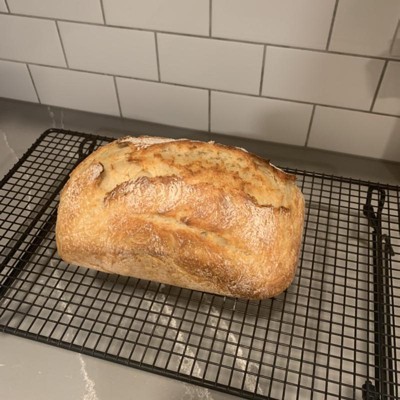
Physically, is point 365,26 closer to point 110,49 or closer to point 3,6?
point 110,49

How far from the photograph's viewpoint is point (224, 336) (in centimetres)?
67

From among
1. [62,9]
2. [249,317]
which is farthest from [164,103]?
[249,317]

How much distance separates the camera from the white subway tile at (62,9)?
2.83 ft

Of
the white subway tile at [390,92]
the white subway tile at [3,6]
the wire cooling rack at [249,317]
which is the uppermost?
the white subway tile at [3,6]

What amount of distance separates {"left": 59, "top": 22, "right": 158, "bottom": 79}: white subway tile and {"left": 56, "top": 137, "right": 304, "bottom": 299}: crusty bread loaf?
0.28m

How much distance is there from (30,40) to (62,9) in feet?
0.44

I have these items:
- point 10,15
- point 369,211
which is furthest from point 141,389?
point 10,15

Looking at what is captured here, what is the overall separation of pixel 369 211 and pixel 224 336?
40cm

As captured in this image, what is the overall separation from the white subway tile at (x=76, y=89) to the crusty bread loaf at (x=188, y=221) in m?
0.33

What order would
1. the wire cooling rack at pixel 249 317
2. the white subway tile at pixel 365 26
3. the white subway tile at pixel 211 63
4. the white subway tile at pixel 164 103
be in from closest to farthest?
1. the wire cooling rack at pixel 249 317
2. the white subway tile at pixel 365 26
3. the white subway tile at pixel 211 63
4. the white subway tile at pixel 164 103

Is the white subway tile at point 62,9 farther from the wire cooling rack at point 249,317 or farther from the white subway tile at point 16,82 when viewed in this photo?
the wire cooling rack at point 249,317

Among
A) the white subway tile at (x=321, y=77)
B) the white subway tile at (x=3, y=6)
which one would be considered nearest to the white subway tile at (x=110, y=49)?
the white subway tile at (x=3, y=6)

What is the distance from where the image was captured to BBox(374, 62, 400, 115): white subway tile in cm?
78

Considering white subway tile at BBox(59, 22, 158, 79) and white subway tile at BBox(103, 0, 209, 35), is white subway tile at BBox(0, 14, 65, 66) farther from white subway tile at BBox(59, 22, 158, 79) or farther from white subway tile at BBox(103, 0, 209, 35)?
white subway tile at BBox(103, 0, 209, 35)
